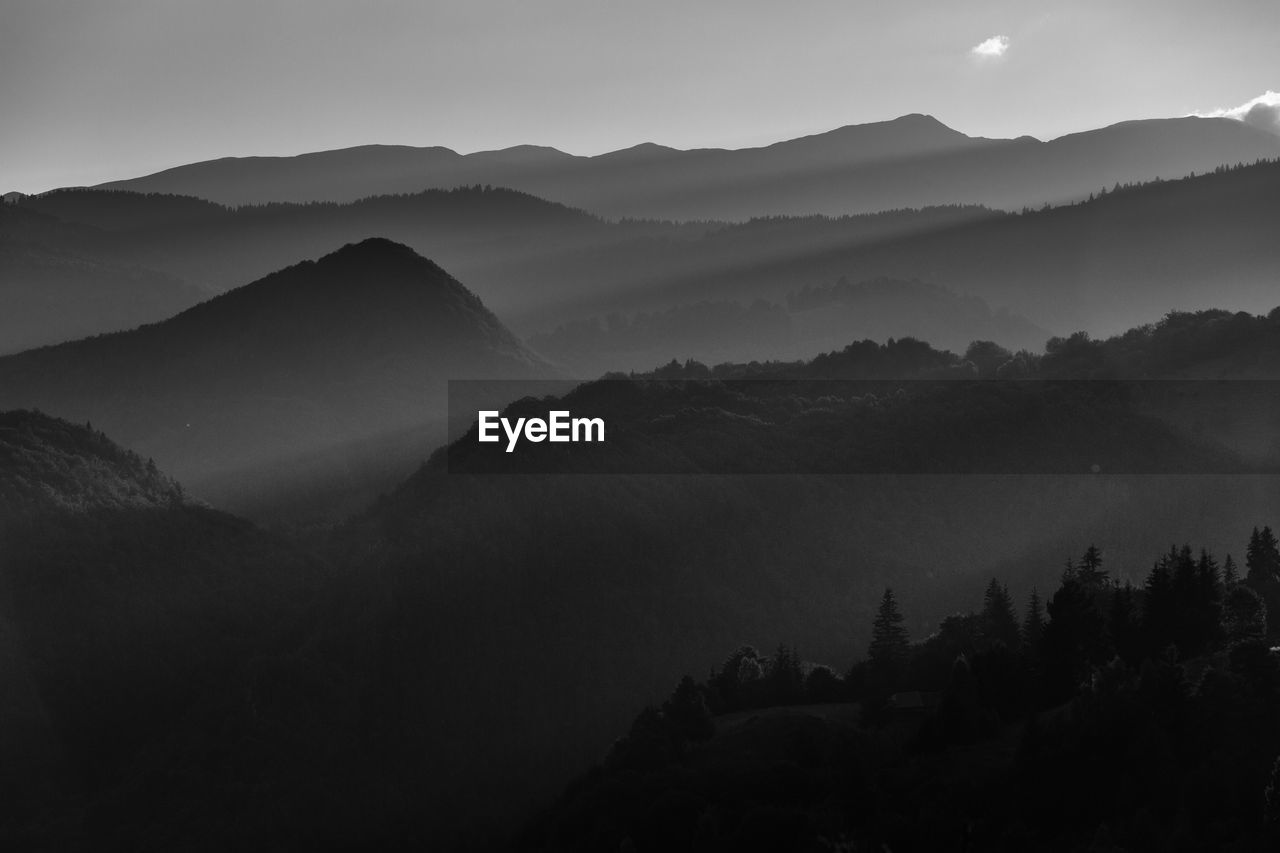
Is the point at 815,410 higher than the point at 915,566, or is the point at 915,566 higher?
the point at 815,410

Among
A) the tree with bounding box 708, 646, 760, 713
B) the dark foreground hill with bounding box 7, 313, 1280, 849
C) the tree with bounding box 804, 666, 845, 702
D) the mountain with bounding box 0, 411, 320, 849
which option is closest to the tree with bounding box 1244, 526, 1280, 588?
the tree with bounding box 804, 666, 845, 702

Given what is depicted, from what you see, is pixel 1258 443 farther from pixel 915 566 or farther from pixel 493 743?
pixel 493 743

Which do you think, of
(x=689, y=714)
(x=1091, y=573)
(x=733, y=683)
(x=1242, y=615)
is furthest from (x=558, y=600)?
(x=1242, y=615)

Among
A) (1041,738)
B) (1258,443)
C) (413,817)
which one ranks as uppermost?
(1258,443)

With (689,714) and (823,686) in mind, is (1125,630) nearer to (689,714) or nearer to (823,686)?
(823,686)

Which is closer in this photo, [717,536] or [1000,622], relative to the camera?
[1000,622]

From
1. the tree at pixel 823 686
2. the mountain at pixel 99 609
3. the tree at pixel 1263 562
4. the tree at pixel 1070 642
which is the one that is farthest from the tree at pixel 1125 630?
the mountain at pixel 99 609

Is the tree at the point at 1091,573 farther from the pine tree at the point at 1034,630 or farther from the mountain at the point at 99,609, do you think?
the mountain at the point at 99,609

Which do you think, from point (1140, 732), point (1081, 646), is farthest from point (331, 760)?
point (1140, 732)
